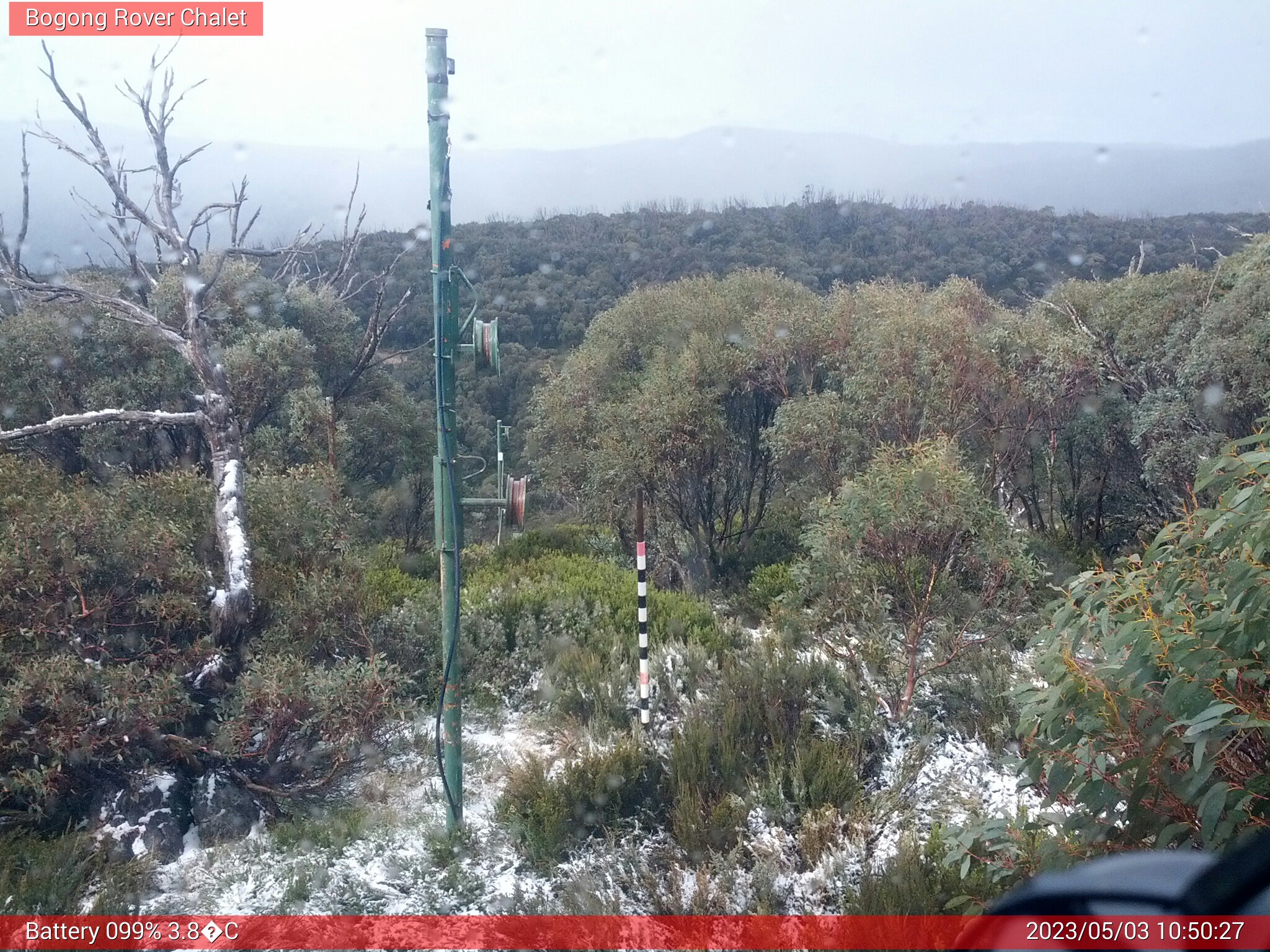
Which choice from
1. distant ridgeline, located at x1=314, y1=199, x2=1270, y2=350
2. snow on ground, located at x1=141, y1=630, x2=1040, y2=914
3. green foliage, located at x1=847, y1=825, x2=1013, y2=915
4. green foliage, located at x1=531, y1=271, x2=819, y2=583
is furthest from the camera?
distant ridgeline, located at x1=314, y1=199, x2=1270, y2=350

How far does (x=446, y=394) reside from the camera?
196 inches

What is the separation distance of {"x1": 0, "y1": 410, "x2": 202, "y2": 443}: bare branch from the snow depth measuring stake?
3116mm

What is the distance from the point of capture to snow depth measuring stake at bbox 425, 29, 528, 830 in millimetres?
4742

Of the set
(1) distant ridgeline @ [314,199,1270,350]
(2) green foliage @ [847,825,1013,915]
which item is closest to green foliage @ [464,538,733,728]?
(2) green foliage @ [847,825,1013,915]

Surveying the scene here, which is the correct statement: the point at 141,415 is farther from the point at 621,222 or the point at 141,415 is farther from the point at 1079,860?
the point at 621,222

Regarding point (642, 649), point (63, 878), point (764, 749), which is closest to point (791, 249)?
point (642, 649)

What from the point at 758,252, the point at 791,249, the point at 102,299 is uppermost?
the point at 791,249

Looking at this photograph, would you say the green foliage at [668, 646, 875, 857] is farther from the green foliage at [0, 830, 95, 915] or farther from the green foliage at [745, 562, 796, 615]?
the green foliage at [0, 830, 95, 915]

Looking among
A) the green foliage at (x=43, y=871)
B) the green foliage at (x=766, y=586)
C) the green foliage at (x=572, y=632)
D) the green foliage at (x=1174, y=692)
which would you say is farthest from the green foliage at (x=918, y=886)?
the green foliage at (x=766, y=586)

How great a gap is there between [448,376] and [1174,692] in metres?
3.79

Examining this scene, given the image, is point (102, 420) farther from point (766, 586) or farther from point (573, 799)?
point (766, 586)

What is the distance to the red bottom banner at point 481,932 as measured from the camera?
3.88 m

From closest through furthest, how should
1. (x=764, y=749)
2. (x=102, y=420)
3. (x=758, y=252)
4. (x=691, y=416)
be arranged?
(x=764, y=749) < (x=102, y=420) < (x=691, y=416) < (x=758, y=252)

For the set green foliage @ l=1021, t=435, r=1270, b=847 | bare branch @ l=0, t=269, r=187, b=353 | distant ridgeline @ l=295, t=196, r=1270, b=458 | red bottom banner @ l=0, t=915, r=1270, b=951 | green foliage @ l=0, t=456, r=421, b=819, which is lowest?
Answer: red bottom banner @ l=0, t=915, r=1270, b=951
